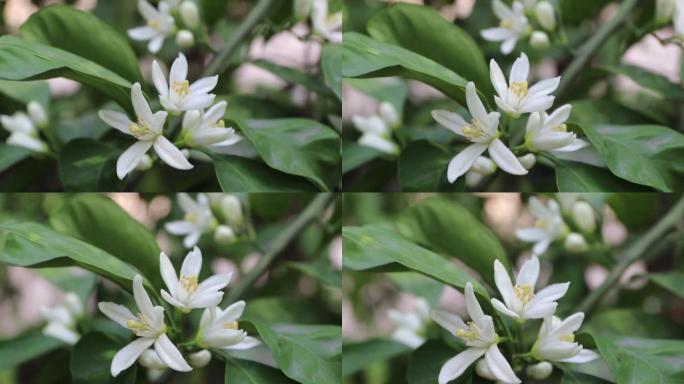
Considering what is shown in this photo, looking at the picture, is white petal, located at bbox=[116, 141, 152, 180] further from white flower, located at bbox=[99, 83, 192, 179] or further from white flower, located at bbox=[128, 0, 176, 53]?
white flower, located at bbox=[128, 0, 176, 53]

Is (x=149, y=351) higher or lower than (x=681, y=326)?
higher

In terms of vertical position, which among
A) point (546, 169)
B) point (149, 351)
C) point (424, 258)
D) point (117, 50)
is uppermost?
point (117, 50)

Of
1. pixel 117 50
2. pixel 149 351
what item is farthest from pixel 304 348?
pixel 117 50

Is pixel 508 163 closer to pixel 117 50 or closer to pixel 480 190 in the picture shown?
pixel 480 190

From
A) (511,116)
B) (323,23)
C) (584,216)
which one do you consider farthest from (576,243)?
(323,23)

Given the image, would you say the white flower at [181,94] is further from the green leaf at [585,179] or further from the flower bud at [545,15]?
the flower bud at [545,15]

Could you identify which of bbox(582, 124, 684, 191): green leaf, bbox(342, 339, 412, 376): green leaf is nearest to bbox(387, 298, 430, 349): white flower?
bbox(342, 339, 412, 376): green leaf

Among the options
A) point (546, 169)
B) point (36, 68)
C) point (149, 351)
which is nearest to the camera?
point (36, 68)

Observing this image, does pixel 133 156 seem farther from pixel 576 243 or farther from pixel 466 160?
pixel 576 243
